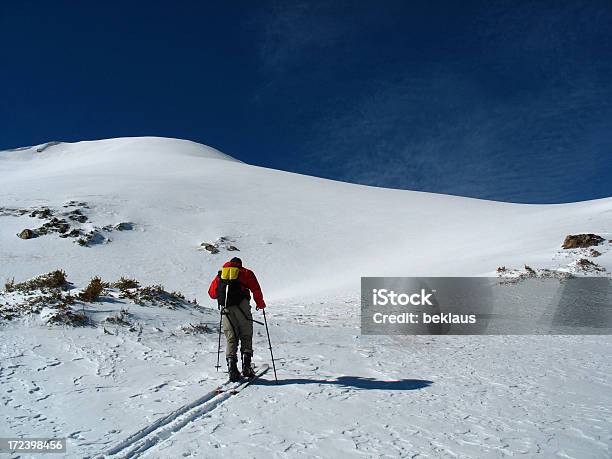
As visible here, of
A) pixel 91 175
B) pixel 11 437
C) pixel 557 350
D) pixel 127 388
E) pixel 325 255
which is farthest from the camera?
pixel 91 175

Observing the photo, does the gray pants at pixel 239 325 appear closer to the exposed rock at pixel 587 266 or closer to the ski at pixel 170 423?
the ski at pixel 170 423

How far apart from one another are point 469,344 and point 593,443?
5415 mm

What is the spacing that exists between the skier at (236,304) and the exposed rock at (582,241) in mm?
19035

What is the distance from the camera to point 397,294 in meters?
17.1

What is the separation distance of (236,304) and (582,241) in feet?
64.6

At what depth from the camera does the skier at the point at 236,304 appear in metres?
6.75

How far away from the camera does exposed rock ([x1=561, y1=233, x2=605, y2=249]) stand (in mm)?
20219

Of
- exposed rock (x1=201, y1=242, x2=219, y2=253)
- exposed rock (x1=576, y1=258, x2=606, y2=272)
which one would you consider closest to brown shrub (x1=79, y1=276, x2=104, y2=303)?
exposed rock (x1=201, y1=242, x2=219, y2=253)

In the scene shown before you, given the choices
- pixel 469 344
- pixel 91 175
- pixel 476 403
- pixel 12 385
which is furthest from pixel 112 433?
pixel 91 175

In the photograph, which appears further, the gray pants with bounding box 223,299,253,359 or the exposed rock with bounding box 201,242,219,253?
the exposed rock with bounding box 201,242,219,253

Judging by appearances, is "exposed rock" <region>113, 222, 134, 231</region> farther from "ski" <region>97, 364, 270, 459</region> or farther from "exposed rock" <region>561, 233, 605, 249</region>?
"exposed rock" <region>561, 233, 605, 249</region>

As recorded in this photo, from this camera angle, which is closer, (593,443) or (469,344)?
(593,443)

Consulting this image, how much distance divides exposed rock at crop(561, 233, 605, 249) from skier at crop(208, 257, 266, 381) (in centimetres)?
1904

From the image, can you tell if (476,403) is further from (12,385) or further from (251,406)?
(12,385)
